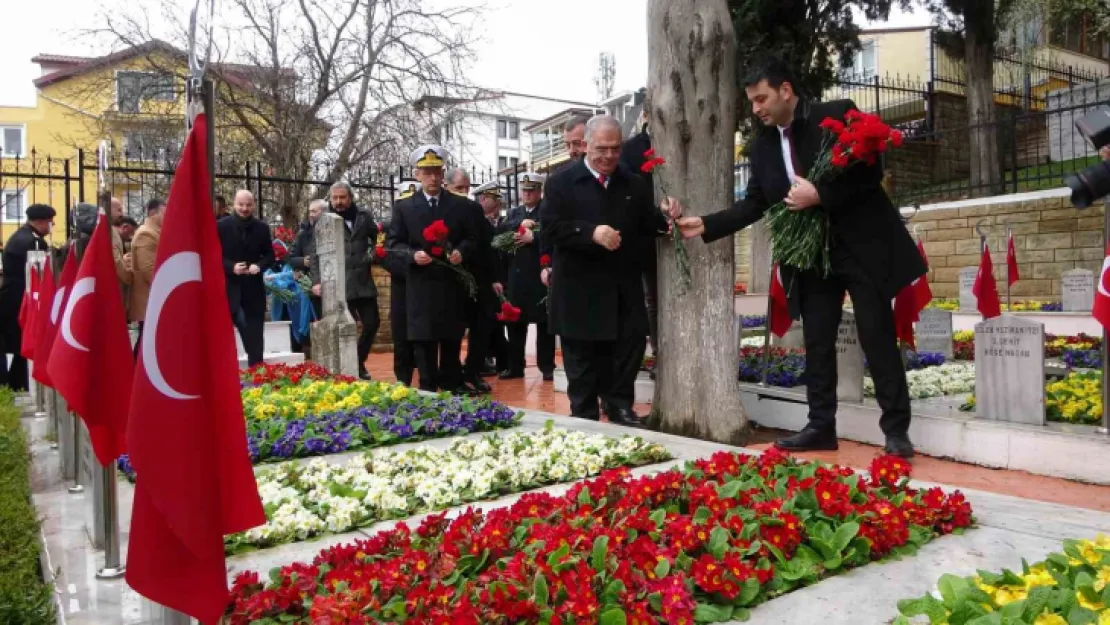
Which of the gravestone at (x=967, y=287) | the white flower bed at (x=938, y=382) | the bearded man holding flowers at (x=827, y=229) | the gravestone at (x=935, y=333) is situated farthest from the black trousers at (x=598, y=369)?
the gravestone at (x=967, y=287)

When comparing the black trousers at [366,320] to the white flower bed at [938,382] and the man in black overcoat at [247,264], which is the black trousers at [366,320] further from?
the white flower bed at [938,382]

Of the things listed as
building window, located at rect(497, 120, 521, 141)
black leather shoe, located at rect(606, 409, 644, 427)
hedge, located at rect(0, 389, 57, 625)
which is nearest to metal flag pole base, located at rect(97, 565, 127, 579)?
hedge, located at rect(0, 389, 57, 625)

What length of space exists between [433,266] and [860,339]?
3.89m

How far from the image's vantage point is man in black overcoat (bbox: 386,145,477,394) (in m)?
7.53

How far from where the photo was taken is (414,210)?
25.5 feet

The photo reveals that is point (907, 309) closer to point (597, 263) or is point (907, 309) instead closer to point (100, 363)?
point (597, 263)

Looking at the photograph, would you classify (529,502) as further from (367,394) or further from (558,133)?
(558,133)

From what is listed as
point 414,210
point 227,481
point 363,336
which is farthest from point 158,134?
point 227,481

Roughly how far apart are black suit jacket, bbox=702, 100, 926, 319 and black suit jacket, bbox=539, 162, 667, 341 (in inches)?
28.4

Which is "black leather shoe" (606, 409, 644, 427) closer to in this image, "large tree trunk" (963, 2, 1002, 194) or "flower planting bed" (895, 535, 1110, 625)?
"flower planting bed" (895, 535, 1110, 625)

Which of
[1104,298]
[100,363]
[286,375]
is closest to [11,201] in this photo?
[286,375]

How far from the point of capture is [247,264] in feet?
29.2

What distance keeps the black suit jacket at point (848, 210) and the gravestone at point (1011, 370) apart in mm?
677

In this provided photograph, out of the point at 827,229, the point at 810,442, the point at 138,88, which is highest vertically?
the point at 138,88
